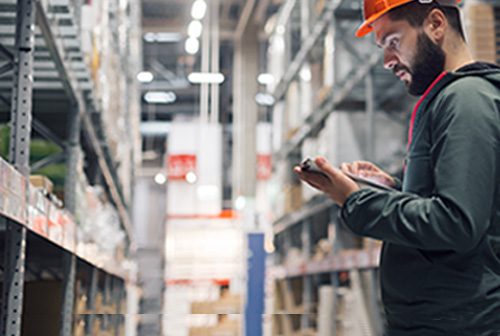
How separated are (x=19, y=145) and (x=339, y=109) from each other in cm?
588

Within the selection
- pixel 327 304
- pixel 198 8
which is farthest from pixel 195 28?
pixel 327 304

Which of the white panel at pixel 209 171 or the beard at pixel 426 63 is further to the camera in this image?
the white panel at pixel 209 171

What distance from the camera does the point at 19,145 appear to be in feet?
9.15

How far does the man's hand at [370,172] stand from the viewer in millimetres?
1806

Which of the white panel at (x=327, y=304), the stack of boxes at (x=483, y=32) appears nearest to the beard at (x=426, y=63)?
the stack of boxes at (x=483, y=32)

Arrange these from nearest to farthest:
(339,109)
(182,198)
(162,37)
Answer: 1. (339,109)
2. (182,198)
3. (162,37)

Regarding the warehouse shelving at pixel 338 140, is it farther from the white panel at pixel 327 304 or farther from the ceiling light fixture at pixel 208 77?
the ceiling light fixture at pixel 208 77

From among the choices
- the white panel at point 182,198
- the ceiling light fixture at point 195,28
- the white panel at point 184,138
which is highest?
the ceiling light fixture at point 195,28

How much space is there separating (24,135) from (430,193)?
1.83 meters

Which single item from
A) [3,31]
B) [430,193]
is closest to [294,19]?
[3,31]

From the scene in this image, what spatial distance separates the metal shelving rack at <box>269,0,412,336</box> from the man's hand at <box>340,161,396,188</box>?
142 inches

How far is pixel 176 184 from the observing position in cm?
1612

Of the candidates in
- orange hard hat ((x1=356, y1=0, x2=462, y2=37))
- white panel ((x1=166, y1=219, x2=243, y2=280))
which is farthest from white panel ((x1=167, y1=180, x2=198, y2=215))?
orange hard hat ((x1=356, y1=0, x2=462, y2=37))

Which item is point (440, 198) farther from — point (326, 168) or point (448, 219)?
point (326, 168)
